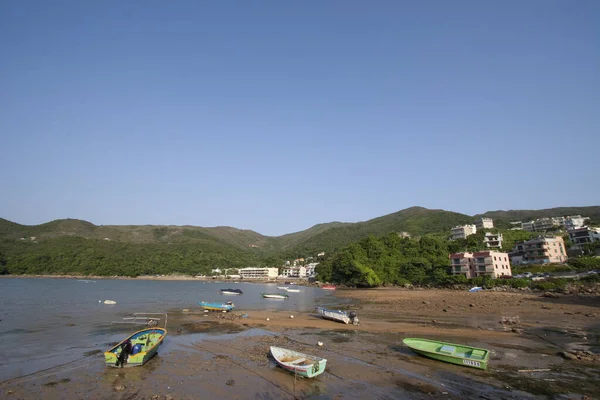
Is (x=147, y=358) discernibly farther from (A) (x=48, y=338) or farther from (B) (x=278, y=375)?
(A) (x=48, y=338)

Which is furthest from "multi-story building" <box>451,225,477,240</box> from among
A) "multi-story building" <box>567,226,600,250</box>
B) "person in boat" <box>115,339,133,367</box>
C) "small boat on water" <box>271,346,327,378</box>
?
"person in boat" <box>115,339,133,367</box>

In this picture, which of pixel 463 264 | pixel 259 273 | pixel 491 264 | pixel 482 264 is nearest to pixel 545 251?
pixel 491 264

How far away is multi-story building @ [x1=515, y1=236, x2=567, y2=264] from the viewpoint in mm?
78000

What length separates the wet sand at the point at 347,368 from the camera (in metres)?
12.8

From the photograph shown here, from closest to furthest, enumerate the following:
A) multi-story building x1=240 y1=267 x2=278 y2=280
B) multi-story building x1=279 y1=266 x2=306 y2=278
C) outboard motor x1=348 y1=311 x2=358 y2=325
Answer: outboard motor x1=348 y1=311 x2=358 y2=325
multi-story building x1=279 y1=266 x2=306 y2=278
multi-story building x1=240 y1=267 x2=278 y2=280

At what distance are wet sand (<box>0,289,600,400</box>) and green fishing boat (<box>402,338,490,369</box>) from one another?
0.42 metres

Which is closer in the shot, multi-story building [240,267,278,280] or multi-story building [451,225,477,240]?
multi-story building [451,225,477,240]

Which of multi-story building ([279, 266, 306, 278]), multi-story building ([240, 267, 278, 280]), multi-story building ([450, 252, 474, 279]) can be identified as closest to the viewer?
multi-story building ([450, 252, 474, 279])

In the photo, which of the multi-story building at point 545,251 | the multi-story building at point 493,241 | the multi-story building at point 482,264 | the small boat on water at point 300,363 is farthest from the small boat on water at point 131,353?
the multi-story building at point 493,241

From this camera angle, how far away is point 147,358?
16.8m

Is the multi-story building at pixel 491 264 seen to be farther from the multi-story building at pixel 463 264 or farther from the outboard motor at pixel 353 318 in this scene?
the outboard motor at pixel 353 318

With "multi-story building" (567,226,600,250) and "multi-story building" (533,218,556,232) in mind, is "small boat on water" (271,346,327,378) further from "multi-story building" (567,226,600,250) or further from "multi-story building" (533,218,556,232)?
"multi-story building" (533,218,556,232)

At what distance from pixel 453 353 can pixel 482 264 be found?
64580 mm

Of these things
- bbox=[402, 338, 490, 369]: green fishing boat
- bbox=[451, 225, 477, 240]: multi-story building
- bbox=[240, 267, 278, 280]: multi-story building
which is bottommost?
bbox=[240, 267, 278, 280]: multi-story building
